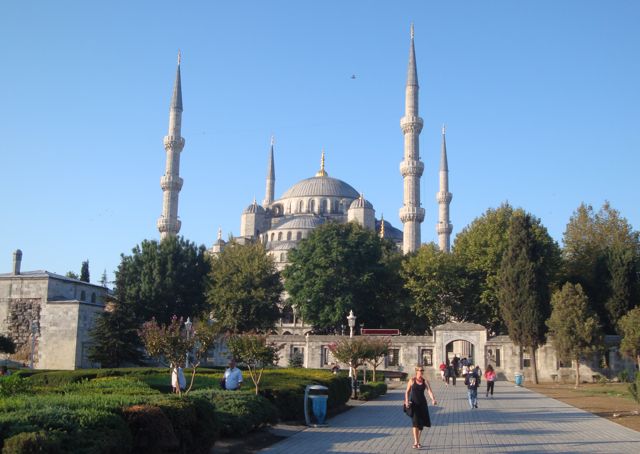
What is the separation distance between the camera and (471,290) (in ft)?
153

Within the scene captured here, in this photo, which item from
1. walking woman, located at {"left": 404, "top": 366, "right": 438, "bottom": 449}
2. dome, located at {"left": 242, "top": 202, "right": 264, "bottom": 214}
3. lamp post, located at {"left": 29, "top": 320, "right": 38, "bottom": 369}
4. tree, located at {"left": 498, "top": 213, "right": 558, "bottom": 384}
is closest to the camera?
walking woman, located at {"left": 404, "top": 366, "right": 438, "bottom": 449}

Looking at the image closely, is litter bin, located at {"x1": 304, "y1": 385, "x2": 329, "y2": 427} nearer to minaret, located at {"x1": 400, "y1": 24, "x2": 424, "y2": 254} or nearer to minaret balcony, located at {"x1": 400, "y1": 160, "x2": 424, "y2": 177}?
minaret, located at {"x1": 400, "y1": 24, "x2": 424, "y2": 254}

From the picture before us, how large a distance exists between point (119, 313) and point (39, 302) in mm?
7063

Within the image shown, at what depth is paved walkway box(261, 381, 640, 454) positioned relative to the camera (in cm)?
1184

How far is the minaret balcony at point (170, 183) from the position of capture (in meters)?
67.1

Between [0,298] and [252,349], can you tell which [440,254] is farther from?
[252,349]

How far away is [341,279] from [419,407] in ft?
113

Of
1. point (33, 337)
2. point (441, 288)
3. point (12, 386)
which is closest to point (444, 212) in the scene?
point (441, 288)

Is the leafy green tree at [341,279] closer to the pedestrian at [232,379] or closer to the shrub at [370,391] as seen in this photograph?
the shrub at [370,391]

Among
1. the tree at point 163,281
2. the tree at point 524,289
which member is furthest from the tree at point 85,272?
the tree at point 524,289

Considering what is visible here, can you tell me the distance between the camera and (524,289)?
3800 cm

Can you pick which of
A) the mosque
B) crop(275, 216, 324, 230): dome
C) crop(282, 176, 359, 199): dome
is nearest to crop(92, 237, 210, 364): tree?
the mosque

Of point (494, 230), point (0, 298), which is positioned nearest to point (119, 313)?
point (0, 298)

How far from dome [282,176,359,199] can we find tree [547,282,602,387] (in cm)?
5610
